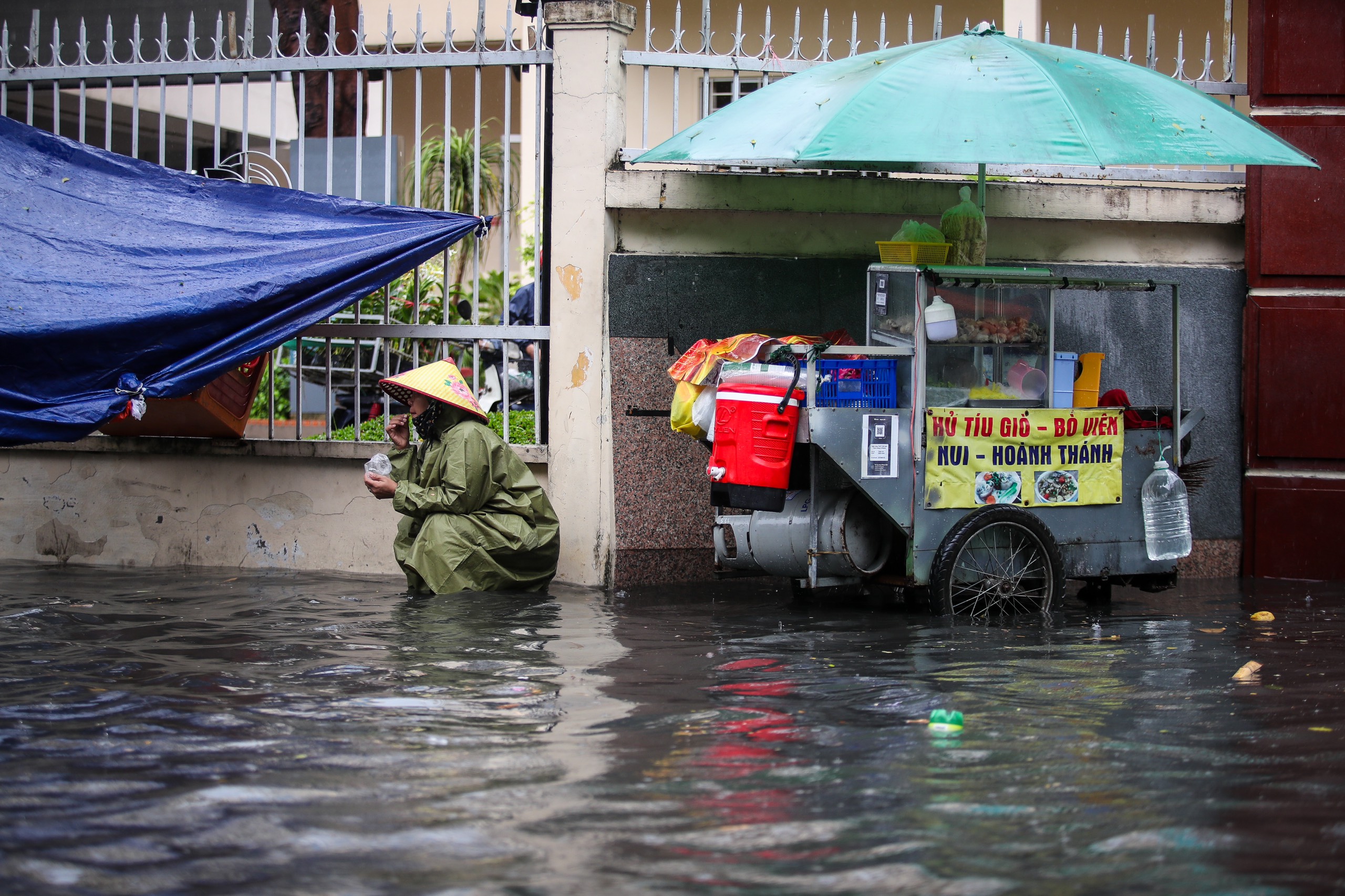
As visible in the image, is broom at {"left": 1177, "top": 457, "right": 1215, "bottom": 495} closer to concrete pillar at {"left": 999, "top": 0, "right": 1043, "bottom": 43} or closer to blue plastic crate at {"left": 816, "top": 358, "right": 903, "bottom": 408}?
blue plastic crate at {"left": 816, "top": 358, "right": 903, "bottom": 408}

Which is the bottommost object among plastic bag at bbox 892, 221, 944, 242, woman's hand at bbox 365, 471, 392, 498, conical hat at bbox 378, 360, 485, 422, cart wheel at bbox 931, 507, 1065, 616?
cart wheel at bbox 931, 507, 1065, 616

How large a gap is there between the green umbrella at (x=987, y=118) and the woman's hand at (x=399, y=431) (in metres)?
1.92

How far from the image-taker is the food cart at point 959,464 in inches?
248

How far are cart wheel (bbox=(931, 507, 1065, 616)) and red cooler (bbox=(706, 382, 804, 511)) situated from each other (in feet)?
2.83

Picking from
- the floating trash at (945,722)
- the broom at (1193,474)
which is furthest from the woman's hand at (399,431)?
the broom at (1193,474)

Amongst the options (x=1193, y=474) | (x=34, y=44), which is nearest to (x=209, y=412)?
(x=34, y=44)

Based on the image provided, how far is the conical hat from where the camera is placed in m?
7.02

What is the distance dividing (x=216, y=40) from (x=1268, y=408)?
6.41 meters

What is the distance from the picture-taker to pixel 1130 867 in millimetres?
3102

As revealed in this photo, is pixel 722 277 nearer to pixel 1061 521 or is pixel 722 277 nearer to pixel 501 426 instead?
pixel 501 426

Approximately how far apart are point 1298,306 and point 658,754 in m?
5.60

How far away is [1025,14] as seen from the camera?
12.6m

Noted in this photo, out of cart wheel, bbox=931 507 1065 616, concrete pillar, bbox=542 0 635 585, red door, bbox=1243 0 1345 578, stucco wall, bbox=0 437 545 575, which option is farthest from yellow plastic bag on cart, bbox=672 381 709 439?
red door, bbox=1243 0 1345 578

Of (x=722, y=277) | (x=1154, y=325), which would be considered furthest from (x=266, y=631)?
(x=1154, y=325)
